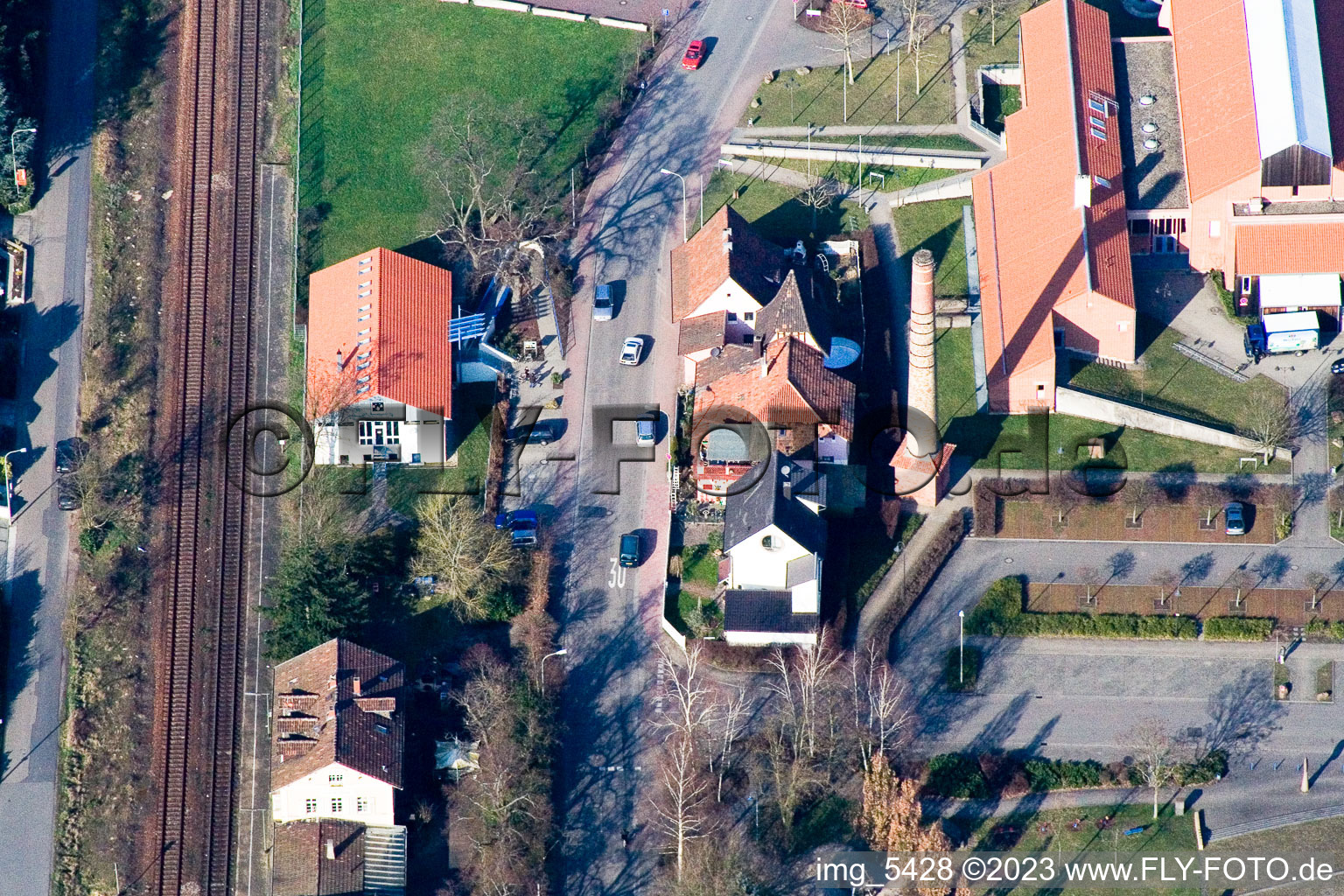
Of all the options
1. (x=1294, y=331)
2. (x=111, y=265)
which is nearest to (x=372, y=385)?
(x=111, y=265)

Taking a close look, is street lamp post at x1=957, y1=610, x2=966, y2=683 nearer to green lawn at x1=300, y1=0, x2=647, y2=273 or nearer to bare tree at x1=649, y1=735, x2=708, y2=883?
bare tree at x1=649, y1=735, x2=708, y2=883

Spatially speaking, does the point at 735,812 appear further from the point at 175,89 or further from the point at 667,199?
the point at 175,89

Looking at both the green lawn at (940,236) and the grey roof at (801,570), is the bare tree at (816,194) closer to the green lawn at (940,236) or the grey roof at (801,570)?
the green lawn at (940,236)

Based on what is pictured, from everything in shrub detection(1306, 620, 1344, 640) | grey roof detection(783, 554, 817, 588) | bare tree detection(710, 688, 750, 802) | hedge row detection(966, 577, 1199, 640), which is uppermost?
grey roof detection(783, 554, 817, 588)

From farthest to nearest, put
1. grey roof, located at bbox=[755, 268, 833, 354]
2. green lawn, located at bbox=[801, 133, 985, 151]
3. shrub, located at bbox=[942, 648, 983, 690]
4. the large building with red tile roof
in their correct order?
1. green lawn, located at bbox=[801, 133, 985, 151]
2. the large building with red tile roof
3. grey roof, located at bbox=[755, 268, 833, 354]
4. shrub, located at bbox=[942, 648, 983, 690]

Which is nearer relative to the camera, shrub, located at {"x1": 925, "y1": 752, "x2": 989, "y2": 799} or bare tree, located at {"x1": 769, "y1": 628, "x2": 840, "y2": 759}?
shrub, located at {"x1": 925, "y1": 752, "x2": 989, "y2": 799}

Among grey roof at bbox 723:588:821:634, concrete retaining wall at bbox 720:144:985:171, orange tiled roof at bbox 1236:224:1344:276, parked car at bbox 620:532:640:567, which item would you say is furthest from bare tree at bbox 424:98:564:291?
orange tiled roof at bbox 1236:224:1344:276

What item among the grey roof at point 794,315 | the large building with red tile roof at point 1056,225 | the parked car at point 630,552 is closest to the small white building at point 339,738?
the parked car at point 630,552

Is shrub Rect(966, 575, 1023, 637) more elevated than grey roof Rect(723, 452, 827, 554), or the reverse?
grey roof Rect(723, 452, 827, 554)
